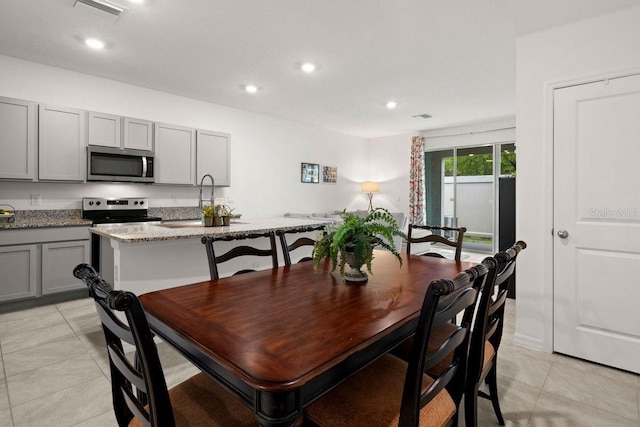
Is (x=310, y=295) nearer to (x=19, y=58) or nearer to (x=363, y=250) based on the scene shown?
(x=363, y=250)

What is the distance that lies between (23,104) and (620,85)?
5.23m

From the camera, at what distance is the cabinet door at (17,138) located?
11.3ft

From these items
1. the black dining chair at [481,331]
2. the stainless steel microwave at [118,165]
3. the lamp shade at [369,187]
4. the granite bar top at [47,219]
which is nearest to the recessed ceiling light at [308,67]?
the stainless steel microwave at [118,165]

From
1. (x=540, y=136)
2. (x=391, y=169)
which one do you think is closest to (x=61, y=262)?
(x=540, y=136)

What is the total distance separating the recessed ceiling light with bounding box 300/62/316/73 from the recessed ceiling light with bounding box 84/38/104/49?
2021 mm

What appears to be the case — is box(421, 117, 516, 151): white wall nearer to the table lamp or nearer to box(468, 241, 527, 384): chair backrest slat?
the table lamp

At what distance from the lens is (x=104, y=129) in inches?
159

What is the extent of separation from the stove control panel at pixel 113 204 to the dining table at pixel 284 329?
3227mm

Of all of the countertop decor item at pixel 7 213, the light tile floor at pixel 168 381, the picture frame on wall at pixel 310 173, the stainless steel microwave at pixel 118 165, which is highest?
the picture frame on wall at pixel 310 173

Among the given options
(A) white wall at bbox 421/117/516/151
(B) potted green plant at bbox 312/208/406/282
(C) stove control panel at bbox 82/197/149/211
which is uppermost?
(A) white wall at bbox 421/117/516/151

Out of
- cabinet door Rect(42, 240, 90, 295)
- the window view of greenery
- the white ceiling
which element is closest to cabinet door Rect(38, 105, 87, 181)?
the white ceiling

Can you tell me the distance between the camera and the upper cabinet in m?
3.97

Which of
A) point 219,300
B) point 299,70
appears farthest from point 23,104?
point 219,300

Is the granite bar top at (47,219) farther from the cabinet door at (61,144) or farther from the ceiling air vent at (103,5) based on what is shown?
the ceiling air vent at (103,5)
